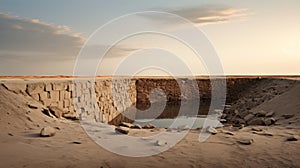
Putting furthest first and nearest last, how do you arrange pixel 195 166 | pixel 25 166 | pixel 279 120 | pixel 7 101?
1. pixel 279 120
2. pixel 7 101
3. pixel 195 166
4. pixel 25 166

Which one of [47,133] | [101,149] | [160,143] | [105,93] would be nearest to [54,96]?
[47,133]

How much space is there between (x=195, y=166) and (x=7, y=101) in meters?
4.51

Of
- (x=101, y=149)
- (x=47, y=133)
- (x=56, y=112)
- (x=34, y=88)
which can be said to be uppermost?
(x=34, y=88)

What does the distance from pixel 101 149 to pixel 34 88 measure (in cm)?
379

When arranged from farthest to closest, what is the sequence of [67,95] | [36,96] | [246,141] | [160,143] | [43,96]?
[67,95]
[43,96]
[36,96]
[246,141]
[160,143]

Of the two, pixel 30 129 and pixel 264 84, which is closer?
pixel 30 129

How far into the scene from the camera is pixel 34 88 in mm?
7387

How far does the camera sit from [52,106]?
770cm

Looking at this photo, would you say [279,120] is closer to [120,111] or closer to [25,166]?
[25,166]

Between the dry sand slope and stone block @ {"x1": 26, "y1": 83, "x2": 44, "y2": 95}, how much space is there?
2.82 feet

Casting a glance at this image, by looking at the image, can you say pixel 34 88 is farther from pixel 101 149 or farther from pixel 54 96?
pixel 101 149

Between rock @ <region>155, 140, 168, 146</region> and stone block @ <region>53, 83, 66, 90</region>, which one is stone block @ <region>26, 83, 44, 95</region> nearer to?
stone block @ <region>53, 83, 66, 90</region>

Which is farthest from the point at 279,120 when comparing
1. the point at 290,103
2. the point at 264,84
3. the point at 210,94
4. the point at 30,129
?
the point at 210,94

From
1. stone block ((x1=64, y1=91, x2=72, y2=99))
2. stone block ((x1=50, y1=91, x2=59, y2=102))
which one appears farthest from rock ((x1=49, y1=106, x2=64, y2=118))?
stone block ((x1=64, y1=91, x2=72, y2=99))
